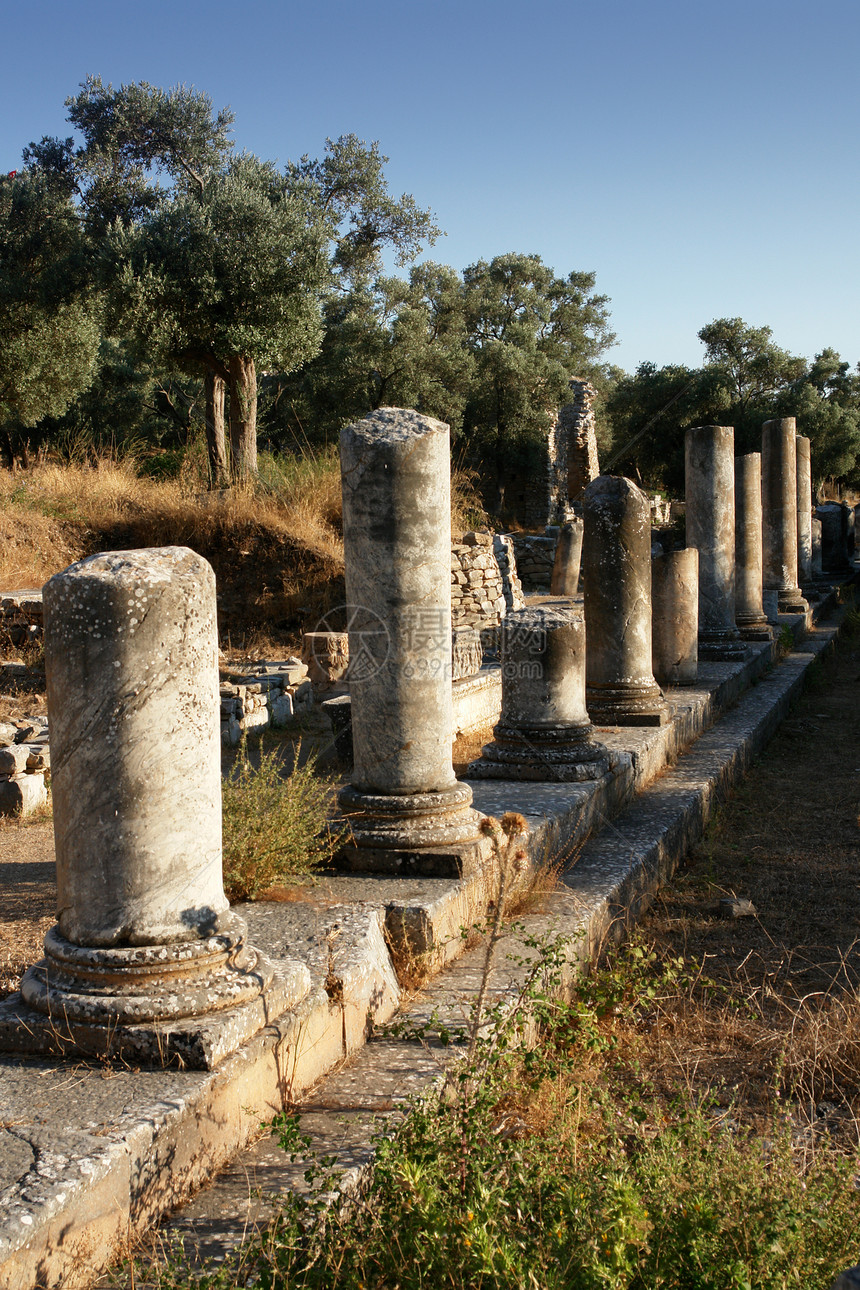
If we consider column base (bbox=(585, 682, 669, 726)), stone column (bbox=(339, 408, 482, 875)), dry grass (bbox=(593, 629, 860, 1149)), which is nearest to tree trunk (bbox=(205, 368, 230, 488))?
column base (bbox=(585, 682, 669, 726))

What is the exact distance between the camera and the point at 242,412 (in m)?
18.5

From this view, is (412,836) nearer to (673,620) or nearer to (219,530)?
(673,620)

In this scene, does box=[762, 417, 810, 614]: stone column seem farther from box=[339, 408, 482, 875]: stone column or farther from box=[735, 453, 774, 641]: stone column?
box=[339, 408, 482, 875]: stone column

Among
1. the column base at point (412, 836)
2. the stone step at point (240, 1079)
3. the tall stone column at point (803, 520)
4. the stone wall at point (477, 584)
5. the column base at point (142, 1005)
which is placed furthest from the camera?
the tall stone column at point (803, 520)

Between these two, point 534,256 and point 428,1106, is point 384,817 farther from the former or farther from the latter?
point 534,256

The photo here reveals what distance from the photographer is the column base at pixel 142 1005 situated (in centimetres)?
278

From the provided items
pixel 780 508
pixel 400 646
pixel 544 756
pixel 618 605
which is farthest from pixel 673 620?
pixel 780 508

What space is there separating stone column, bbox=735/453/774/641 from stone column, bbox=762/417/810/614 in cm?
248

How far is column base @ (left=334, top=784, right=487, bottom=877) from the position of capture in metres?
4.43

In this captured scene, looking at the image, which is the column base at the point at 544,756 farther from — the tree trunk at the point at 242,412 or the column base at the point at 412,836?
the tree trunk at the point at 242,412

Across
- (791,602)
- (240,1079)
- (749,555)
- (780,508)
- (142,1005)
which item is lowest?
(240,1079)

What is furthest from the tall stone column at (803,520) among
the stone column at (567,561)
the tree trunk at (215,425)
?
the tree trunk at (215,425)

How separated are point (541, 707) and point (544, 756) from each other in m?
0.33

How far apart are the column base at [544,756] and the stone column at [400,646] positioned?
1.50 m
